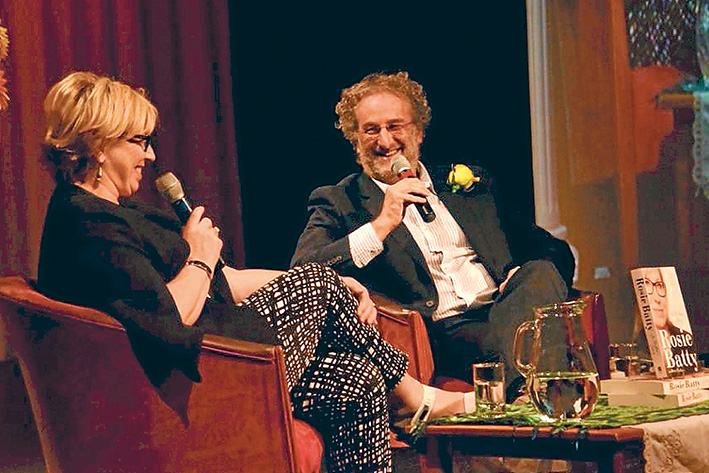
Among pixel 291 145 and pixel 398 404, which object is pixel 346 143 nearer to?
pixel 291 145

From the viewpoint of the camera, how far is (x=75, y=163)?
2123 mm

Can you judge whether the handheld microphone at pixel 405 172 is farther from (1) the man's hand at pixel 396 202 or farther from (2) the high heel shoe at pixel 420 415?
(2) the high heel shoe at pixel 420 415

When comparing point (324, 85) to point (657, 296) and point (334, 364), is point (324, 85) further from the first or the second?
point (657, 296)

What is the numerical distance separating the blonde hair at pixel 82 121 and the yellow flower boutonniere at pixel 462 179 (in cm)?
141

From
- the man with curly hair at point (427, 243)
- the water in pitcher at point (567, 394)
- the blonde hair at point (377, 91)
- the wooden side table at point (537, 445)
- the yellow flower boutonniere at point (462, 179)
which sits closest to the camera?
the wooden side table at point (537, 445)

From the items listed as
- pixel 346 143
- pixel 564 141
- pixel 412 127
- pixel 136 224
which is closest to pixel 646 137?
pixel 564 141

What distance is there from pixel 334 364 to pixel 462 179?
121 centimetres

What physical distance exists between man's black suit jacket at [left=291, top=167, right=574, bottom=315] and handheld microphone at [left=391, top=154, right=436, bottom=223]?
8 centimetres

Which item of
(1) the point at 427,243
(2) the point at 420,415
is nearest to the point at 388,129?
(1) the point at 427,243

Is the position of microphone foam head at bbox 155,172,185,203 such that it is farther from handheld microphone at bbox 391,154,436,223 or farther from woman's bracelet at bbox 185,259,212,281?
handheld microphone at bbox 391,154,436,223

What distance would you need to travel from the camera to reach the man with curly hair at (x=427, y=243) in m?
2.96

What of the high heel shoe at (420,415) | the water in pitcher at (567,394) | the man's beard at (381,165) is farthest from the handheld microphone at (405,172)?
the water in pitcher at (567,394)

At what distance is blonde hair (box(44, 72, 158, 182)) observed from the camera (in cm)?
211

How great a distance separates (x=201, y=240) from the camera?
83.7 inches
